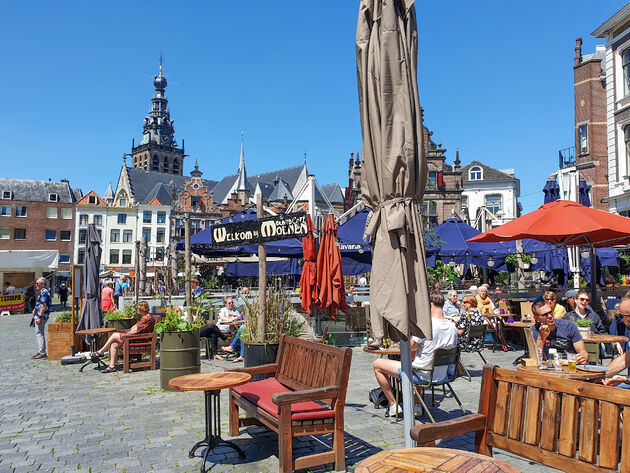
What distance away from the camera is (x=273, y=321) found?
7.30 m

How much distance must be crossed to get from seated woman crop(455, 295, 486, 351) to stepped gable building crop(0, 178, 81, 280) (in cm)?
5634

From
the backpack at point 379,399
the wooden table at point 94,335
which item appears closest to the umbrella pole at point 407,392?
the backpack at point 379,399

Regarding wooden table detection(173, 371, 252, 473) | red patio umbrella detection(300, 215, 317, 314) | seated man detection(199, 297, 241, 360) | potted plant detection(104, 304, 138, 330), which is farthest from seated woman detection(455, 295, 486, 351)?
potted plant detection(104, 304, 138, 330)

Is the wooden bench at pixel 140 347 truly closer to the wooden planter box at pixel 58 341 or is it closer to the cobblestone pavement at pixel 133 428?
the cobblestone pavement at pixel 133 428

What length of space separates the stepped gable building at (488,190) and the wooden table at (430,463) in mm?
54025

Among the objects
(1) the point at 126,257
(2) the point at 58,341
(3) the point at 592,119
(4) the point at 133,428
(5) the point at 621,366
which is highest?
→ (3) the point at 592,119

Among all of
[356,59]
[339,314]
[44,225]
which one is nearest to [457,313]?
[339,314]

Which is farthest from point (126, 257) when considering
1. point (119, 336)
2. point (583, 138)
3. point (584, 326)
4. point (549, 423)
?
point (549, 423)

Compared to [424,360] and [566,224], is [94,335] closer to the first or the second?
[424,360]

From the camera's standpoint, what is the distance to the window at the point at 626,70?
20.7 meters

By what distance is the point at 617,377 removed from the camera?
4.44 meters

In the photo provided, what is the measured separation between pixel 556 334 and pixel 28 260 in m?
28.6

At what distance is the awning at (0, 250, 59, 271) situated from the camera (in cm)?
2727

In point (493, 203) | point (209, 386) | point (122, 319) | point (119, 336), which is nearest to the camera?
point (209, 386)
